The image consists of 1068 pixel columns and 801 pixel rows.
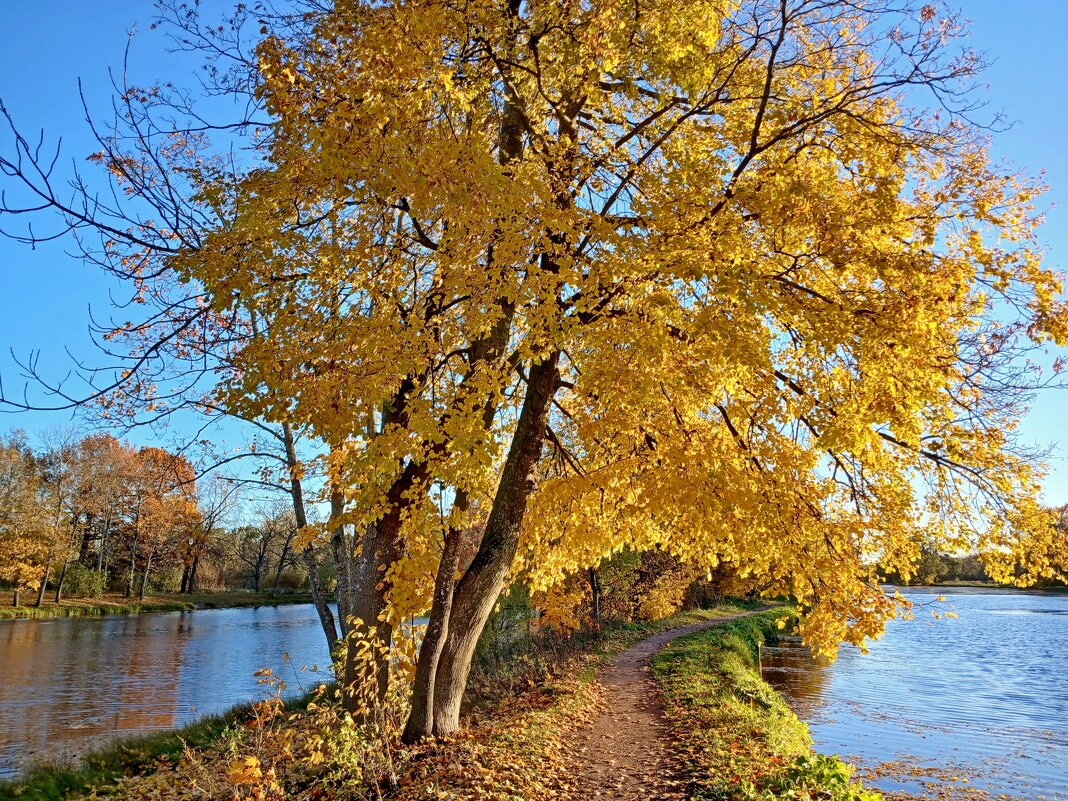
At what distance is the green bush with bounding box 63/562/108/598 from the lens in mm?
37281

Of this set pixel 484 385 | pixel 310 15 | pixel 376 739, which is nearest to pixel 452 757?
pixel 376 739

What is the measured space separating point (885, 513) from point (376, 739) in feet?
19.8

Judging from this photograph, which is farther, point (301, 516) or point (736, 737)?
point (301, 516)

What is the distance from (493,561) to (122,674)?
52.4 feet

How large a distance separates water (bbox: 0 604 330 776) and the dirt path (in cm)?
394

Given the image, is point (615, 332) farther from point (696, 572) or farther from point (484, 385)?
point (696, 572)

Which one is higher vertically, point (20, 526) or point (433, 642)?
point (20, 526)

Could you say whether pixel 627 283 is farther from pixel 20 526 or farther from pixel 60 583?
pixel 60 583

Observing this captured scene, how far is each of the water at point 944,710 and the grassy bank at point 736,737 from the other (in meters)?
1.37

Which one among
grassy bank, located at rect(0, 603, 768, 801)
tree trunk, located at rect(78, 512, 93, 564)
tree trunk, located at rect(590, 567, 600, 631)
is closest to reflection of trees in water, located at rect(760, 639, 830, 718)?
tree trunk, located at rect(590, 567, 600, 631)

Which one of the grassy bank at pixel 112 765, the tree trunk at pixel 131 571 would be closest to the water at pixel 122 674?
the grassy bank at pixel 112 765

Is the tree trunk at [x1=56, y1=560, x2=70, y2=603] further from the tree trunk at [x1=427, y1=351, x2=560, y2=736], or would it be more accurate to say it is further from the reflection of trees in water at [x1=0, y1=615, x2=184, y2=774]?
the tree trunk at [x1=427, y1=351, x2=560, y2=736]

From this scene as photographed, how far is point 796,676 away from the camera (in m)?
19.0

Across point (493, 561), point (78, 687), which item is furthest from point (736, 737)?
point (78, 687)
